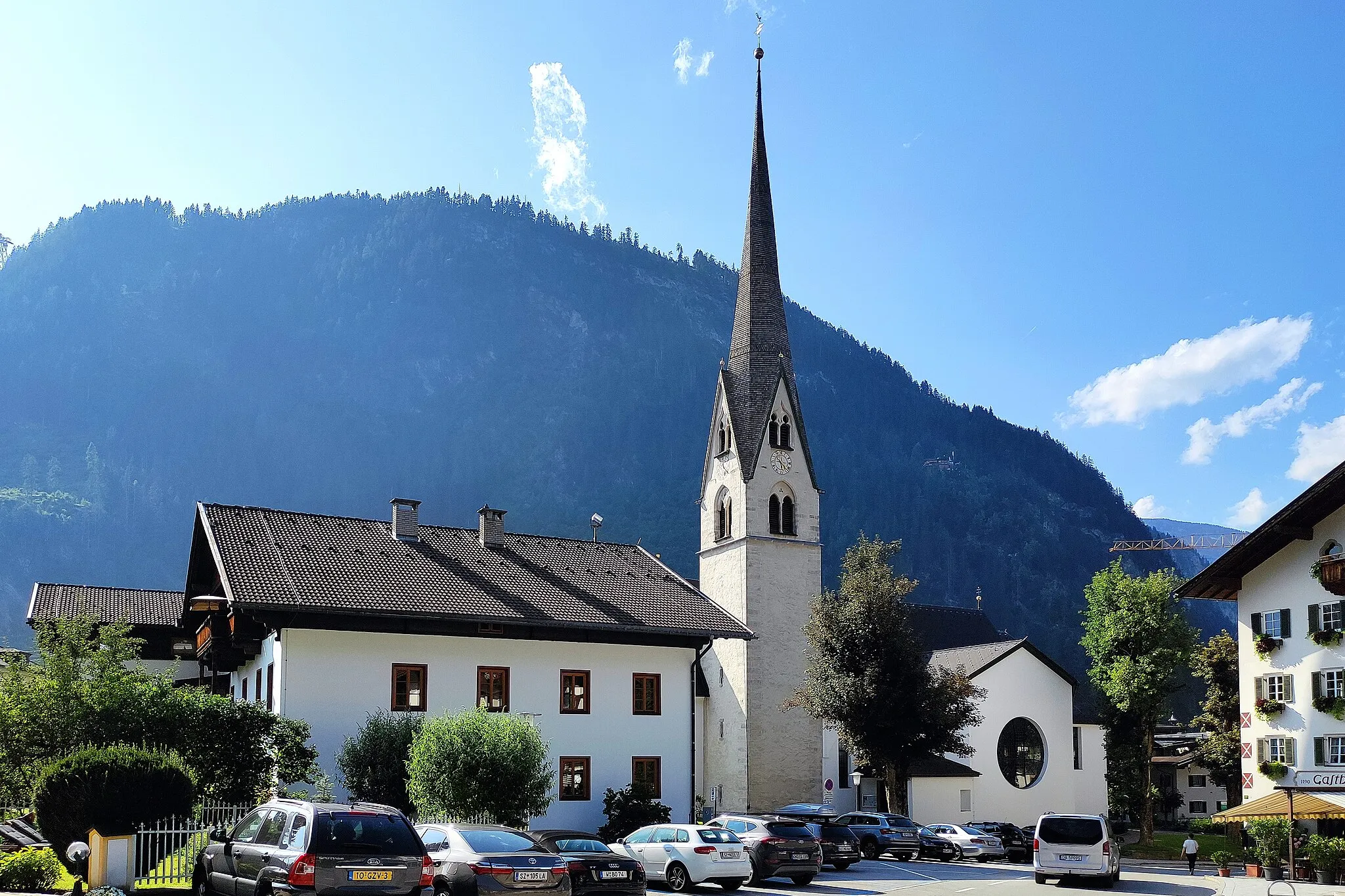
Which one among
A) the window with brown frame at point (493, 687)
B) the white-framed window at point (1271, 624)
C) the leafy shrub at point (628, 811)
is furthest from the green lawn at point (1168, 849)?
the window with brown frame at point (493, 687)

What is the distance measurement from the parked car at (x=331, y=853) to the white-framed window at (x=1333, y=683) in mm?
31514

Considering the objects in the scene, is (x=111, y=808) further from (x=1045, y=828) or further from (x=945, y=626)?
(x=945, y=626)

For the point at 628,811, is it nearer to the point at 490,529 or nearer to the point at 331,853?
the point at 490,529

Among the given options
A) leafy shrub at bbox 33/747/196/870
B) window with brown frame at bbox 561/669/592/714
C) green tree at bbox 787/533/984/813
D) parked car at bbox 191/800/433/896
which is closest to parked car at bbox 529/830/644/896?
parked car at bbox 191/800/433/896

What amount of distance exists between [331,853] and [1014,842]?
107 ft

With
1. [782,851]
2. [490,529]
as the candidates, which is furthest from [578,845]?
[490,529]

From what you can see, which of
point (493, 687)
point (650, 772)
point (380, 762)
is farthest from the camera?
point (650, 772)

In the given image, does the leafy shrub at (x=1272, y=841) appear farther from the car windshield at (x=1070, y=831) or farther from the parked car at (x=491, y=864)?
the parked car at (x=491, y=864)

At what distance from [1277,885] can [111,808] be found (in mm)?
27424

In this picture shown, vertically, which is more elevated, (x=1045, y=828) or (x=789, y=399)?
(x=789, y=399)

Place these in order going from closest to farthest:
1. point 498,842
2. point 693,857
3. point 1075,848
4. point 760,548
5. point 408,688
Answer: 1. point 498,842
2. point 693,857
3. point 1075,848
4. point 408,688
5. point 760,548

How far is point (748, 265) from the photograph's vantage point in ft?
213

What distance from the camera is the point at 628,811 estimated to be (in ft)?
122

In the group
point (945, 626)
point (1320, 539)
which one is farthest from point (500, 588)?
point (945, 626)
